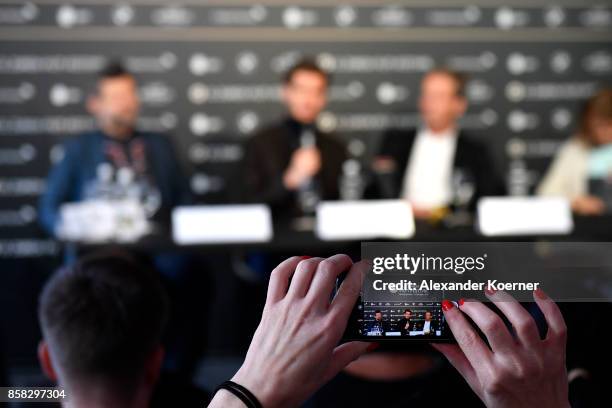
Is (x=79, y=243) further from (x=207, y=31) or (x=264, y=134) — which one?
(x=207, y=31)

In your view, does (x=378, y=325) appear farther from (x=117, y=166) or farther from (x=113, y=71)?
(x=113, y=71)

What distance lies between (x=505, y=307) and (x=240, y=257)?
320 centimetres

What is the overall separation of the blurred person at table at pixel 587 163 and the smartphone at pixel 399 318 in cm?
310

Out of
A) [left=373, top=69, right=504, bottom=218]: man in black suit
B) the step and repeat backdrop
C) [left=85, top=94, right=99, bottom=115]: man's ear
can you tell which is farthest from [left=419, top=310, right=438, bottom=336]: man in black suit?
[left=85, top=94, right=99, bottom=115]: man's ear

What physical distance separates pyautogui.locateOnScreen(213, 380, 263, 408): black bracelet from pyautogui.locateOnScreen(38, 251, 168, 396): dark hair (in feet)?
1.24

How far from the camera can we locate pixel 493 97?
4680mm

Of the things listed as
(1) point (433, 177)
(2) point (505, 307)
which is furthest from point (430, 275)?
(1) point (433, 177)

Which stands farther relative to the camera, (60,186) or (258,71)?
(258,71)

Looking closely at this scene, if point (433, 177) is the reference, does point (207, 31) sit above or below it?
above

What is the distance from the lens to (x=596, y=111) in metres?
4.06

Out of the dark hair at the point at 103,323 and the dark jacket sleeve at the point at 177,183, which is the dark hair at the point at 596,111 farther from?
the dark hair at the point at 103,323

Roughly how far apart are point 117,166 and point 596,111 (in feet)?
8.31

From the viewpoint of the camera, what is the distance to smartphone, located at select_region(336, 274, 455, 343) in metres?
0.68

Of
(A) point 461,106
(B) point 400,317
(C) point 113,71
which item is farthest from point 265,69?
(B) point 400,317
